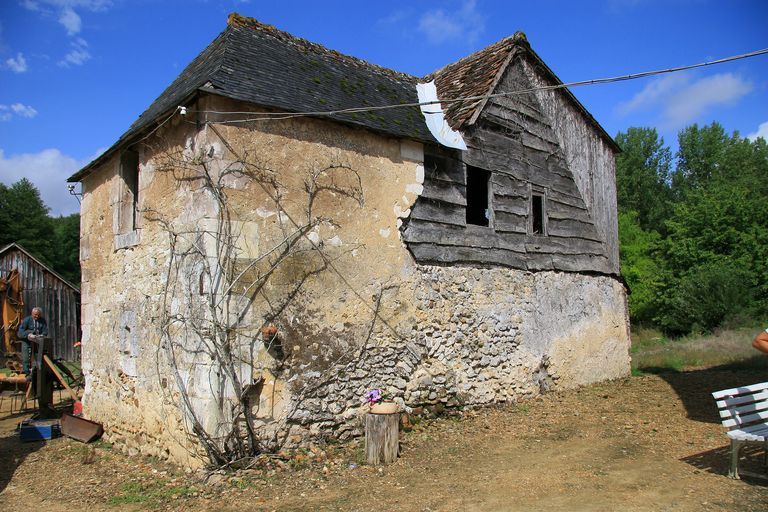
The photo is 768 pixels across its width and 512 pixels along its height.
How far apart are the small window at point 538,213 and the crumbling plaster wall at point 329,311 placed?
109 cm

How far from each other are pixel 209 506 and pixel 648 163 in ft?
143

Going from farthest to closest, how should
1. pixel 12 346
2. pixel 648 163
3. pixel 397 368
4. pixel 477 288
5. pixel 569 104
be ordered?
1. pixel 648 163
2. pixel 569 104
3. pixel 12 346
4. pixel 477 288
5. pixel 397 368

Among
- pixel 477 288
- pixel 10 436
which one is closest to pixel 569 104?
pixel 477 288

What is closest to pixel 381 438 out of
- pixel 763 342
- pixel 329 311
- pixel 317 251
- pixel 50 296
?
pixel 329 311

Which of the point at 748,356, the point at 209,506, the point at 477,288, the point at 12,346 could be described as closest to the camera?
the point at 209,506

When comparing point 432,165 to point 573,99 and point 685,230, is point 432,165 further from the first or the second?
point 685,230

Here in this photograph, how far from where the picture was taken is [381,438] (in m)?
6.32

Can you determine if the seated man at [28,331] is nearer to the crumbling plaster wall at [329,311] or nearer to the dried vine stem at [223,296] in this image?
the crumbling plaster wall at [329,311]

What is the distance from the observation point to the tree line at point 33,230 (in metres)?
32.5

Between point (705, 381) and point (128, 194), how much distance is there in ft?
36.8

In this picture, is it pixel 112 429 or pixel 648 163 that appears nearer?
pixel 112 429

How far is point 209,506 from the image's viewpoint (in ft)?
17.1

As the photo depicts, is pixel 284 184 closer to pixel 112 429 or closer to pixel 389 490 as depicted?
pixel 389 490

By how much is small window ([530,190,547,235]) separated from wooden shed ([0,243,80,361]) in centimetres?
1625
